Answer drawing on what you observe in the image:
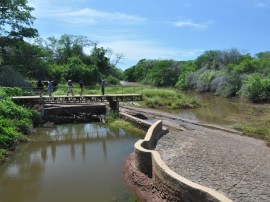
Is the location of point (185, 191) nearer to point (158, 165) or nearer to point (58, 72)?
point (158, 165)

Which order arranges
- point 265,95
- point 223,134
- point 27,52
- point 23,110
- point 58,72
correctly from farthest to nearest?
point 58,72, point 265,95, point 27,52, point 23,110, point 223,134

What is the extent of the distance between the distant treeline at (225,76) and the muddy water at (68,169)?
2674cm

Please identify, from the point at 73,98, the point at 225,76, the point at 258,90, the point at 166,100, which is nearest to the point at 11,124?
the point at 73,98

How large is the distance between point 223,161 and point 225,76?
149ft

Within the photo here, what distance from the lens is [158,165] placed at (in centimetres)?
1188

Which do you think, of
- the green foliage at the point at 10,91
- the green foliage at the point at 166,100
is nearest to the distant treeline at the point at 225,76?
the green foliage at the point at 166,100

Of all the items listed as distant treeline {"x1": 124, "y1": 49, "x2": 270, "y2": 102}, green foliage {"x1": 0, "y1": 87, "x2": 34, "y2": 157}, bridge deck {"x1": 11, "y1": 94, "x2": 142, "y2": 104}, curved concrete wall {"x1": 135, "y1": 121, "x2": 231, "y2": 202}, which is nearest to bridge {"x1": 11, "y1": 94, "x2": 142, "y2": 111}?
bridge deck {"x1": 11, "y1": 94, "x2": 142, "y2": 104}

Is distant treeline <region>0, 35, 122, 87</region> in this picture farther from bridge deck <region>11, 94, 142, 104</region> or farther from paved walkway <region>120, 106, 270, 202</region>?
paved walkway <region>120, 106, 270, 202</region>

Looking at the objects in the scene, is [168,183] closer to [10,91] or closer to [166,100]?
[10,91]

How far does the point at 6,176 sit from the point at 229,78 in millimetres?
45855

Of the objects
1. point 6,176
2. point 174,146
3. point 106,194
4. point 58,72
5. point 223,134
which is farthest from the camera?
point 58,72

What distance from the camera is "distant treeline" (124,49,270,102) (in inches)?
1773

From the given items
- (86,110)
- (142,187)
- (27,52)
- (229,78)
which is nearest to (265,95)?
(229,78)

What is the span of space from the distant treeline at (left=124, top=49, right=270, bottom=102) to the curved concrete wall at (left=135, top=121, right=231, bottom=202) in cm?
3312
